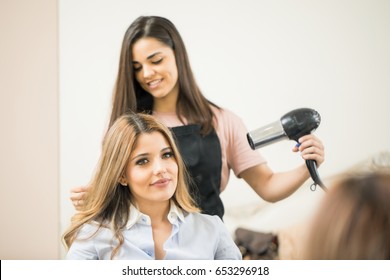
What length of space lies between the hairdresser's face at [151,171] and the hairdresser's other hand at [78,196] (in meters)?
0.23

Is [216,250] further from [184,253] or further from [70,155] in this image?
[70,155]

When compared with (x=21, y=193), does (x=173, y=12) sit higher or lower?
higher

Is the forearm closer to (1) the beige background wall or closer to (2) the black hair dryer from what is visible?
(2) the black hair dryer

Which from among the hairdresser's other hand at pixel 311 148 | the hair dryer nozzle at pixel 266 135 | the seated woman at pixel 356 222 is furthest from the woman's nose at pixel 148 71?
the seated woman at pixel 356 222

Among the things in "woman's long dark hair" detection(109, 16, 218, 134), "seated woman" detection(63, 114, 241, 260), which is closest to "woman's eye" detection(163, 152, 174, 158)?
"seated woman" detection(63, 114, 241, 260)

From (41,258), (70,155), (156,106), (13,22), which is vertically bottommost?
(41,258)

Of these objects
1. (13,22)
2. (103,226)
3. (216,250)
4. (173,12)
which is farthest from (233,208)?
(13,22)

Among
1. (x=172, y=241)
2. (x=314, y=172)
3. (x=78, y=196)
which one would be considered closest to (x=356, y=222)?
(x=314, y=172)

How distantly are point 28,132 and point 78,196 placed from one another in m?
0.38

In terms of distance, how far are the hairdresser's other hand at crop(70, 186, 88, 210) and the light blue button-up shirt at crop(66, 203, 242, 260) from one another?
13 centimetres

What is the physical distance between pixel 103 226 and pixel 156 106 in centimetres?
54

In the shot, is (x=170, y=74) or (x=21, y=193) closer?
(x=170, y=74)

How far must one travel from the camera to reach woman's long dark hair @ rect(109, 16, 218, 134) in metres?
1.88

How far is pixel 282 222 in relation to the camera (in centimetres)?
187
